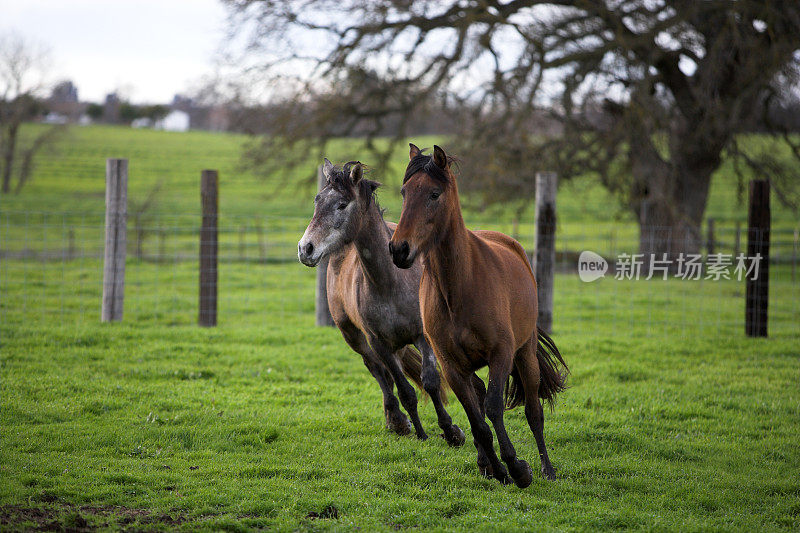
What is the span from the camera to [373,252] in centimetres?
518

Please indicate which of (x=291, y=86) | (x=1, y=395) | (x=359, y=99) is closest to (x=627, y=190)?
(x=359, y=99)

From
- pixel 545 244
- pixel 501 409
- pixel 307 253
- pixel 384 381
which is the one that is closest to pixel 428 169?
pixel 307 253

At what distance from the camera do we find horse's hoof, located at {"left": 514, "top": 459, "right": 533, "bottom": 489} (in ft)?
14.0

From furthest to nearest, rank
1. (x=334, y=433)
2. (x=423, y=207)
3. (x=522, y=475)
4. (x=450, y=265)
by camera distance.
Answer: (x=334, y=433)
(x=522, y=475)
(x=450, y=265)
(x=423, y=207)

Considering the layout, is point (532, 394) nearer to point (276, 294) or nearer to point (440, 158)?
point (440, 158)

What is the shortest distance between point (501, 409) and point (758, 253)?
6.76 metres

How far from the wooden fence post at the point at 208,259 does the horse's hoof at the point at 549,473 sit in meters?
6.23

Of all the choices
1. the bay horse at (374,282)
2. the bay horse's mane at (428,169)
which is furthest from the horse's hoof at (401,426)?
the bay horse's mane at (428,169)

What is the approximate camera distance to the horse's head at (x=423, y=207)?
3817 mm

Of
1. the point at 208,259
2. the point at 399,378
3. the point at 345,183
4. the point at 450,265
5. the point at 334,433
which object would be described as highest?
the point at 345,183

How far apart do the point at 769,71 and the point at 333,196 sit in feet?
36.3

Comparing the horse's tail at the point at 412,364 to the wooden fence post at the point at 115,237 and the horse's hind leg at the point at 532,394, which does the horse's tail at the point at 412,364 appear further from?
the wooden fence post at the point at 115,237

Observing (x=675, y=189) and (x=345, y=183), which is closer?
(x=345, y=183)

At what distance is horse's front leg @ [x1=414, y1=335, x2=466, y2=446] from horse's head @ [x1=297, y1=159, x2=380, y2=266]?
102cm
